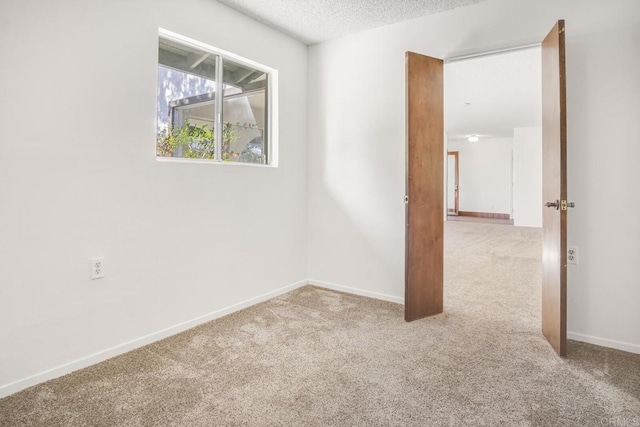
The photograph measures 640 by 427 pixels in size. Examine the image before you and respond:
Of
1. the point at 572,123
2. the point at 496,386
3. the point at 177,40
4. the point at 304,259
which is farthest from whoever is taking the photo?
the point at 304,259

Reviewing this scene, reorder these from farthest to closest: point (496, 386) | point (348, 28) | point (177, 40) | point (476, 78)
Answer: point (476, 78)
point (348, 28)
point (177, 40)
point (496, 386)

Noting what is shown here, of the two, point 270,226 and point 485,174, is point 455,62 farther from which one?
point 485,174

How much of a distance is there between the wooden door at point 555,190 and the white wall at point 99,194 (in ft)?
7.23

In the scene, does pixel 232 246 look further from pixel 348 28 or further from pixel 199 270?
pixel 348 28

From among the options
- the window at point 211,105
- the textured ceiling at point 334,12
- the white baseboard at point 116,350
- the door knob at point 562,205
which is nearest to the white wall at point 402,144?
the textured ceiling at point 334,12

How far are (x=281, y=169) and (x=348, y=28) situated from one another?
54.6 inches

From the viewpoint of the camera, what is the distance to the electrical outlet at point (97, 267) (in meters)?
2.19

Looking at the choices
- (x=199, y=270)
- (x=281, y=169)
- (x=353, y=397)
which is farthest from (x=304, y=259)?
(x=353, y=397)

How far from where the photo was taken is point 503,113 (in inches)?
293

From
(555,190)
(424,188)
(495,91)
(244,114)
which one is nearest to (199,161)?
(244,114)

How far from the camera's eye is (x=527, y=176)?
9.10m

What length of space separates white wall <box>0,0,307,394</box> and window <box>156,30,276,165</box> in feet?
0.47

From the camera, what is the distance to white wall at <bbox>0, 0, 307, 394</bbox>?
1.89 meters

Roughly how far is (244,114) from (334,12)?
3.62ft
